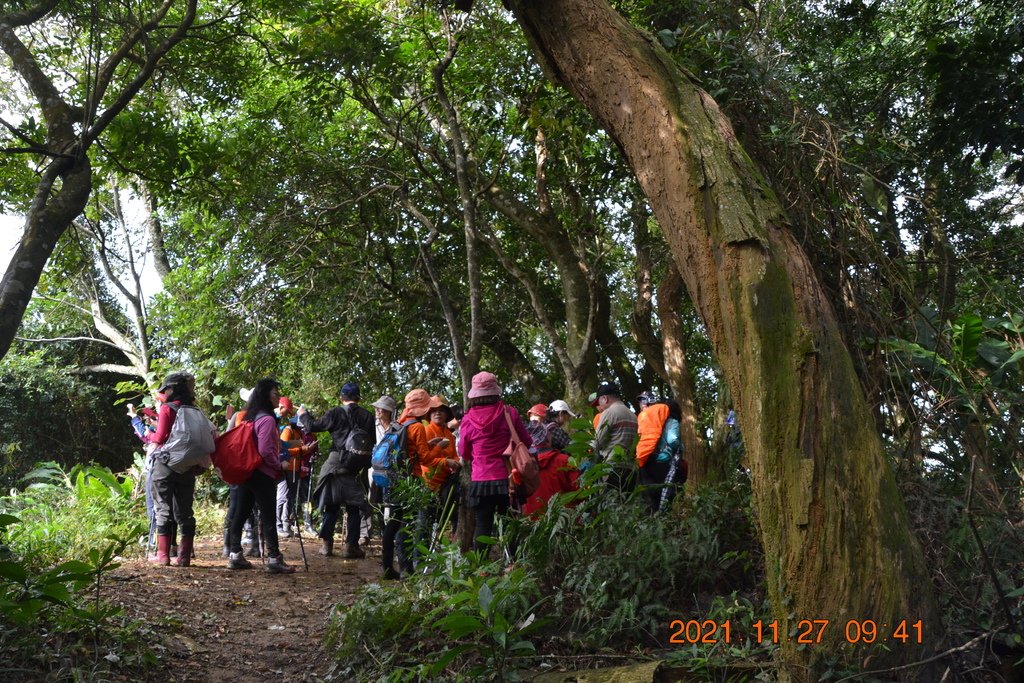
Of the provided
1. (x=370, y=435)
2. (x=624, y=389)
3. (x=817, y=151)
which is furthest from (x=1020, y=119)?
(x=624, y=389)

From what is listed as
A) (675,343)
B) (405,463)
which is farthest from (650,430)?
(675,343)

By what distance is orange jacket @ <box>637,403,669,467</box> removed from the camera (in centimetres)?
956

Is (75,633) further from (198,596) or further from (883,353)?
(883,353)

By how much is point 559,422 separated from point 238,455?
143 inches

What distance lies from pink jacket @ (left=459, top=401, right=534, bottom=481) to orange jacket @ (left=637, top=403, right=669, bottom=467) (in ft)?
7.37

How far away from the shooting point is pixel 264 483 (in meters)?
9.07

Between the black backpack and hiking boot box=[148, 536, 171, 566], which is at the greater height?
the black backpack

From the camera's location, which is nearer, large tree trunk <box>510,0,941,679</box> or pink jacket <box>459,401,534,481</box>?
large tree trunk <box>510,0,941,679</box>

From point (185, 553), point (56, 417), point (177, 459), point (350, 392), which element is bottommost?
point (185, 553)

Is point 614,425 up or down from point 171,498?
up

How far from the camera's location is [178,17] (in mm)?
11477

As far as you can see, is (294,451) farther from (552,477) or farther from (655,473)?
(655,473)
